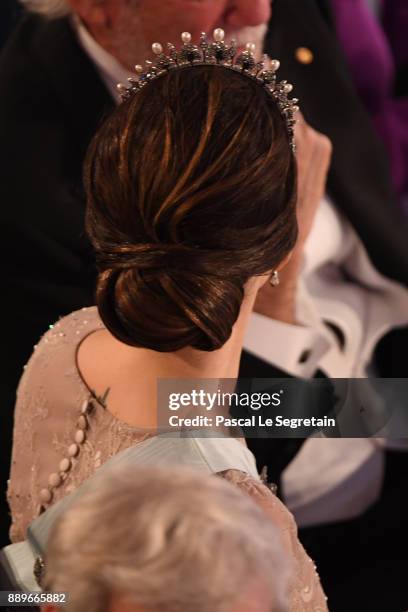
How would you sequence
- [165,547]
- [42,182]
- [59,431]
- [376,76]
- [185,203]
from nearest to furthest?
[165,547], [185,203], [59,431], [42,182], [376,76]

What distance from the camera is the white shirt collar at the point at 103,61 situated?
1.26 m

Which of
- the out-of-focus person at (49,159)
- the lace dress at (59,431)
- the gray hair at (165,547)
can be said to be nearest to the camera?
the gray hair at (165,547)

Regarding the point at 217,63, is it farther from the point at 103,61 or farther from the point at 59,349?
the point at 103,61

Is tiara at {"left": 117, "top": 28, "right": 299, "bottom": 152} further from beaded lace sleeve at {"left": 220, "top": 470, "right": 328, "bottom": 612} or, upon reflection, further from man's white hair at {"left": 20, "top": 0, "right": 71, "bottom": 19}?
man's white hair at {"left": 20, "top": 0, "right": 71, "bottom": 19}

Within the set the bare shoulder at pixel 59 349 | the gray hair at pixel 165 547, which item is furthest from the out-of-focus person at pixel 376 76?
the gray hair at pixel 165 547

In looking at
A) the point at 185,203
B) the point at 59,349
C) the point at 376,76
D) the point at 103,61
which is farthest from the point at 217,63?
the point at 376,76

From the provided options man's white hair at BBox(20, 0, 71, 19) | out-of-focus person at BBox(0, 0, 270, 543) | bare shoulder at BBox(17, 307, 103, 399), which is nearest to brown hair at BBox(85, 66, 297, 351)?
bare shoulder at BBox(17, 307, 103, 399)

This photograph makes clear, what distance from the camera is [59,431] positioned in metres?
0.93

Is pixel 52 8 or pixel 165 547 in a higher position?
pixel 52 8

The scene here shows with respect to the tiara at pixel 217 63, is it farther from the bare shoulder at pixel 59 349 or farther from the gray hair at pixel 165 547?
the gray hair at pixel 165 547

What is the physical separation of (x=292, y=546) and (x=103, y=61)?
2.46 feet

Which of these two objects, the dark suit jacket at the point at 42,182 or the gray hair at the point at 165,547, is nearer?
the gray hair at the point at 165,547

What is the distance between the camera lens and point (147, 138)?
76 cm

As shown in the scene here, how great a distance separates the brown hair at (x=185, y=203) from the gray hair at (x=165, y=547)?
0.23m
